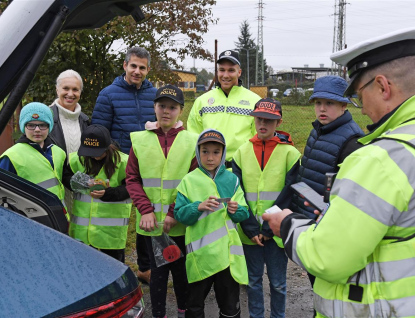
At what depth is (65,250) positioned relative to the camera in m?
1.52

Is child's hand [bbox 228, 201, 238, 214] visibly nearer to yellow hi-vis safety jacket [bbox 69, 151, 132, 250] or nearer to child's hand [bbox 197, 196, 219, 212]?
child's hand [bbox 197, 196, 219, 212]

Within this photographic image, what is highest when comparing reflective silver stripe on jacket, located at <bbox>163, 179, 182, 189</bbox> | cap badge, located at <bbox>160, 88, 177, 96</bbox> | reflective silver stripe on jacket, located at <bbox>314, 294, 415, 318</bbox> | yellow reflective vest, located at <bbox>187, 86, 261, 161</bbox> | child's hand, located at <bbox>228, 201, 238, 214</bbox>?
cap badge, located at <bbox>160, 88, 177, 96</bbox>

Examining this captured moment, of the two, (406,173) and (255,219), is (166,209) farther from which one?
(406,173)

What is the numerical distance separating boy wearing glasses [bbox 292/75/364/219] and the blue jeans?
431 millimetres

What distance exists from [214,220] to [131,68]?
177 cm

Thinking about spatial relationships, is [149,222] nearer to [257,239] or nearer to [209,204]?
[209,204]

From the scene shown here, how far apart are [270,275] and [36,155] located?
82.4 inches

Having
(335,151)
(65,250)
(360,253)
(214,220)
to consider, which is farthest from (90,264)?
(335,151)

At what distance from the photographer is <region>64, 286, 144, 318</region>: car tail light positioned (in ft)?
4.75

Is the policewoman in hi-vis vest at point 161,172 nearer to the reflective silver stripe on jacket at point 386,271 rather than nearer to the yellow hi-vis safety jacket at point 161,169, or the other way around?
the yellow hi-vis safety jacket at point 161,169

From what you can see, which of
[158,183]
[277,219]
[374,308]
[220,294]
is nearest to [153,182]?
[158,183]

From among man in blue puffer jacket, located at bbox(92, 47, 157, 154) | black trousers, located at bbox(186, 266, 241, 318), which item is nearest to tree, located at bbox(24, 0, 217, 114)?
man in blue puffer jacket, located at bbox(92, 47, 157, 154)

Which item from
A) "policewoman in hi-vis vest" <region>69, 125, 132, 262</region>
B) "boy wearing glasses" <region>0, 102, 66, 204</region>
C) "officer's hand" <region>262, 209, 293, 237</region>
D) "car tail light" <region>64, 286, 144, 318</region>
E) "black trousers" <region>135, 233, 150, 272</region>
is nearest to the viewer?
"car tail light" <region>64, 286, 144, 318</region>

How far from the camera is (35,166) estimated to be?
335 centimetres
